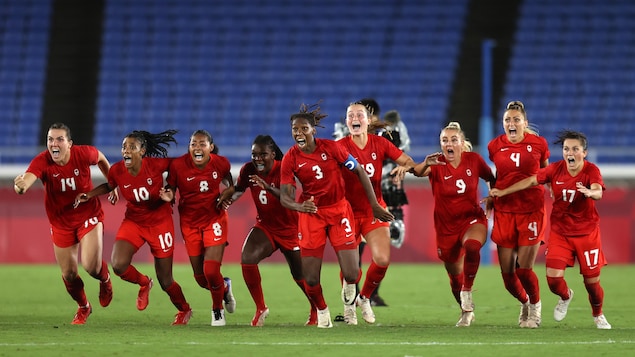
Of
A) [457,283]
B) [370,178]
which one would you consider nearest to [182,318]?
[370,178]

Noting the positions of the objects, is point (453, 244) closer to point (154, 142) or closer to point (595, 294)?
point (595, 294)

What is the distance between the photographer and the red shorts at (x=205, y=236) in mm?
10703

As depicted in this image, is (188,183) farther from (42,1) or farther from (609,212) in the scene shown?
(42,1)

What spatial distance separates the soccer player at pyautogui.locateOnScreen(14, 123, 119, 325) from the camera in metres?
10.9

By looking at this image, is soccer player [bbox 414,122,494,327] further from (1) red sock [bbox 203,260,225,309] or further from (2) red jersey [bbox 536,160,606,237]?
(1) red sock [bbox 203,260,225,309]

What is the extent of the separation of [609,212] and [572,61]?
23.7 feet

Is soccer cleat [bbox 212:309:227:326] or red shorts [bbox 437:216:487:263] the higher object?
red shorts [bbox 437:216:487:263]

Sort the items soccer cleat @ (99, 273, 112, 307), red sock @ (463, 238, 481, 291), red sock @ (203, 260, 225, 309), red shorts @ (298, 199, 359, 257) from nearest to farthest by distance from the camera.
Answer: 1. red shorts @ (298, 199, 359, 257)
2. red sock @ (463, 238, 481, 291)
3. red sock @ (203, 260, 225, 309)
4. soccer cleat @ (99, 273, 112, 307)

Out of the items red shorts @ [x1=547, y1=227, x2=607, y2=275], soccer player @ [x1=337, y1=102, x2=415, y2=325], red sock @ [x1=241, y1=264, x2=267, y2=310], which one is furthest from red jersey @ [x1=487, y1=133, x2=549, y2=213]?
red sock @ [x1=241, y1=264, x2=267, y2=310]

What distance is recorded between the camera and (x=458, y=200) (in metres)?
10.6

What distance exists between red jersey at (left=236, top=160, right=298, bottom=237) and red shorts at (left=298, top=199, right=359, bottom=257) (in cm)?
65

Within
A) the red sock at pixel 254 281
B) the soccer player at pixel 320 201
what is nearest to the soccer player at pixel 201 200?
the red sock at pixel 254 281

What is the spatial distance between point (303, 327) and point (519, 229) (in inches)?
87.8

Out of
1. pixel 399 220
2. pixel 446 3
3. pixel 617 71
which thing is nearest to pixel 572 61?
pixel 617 71
